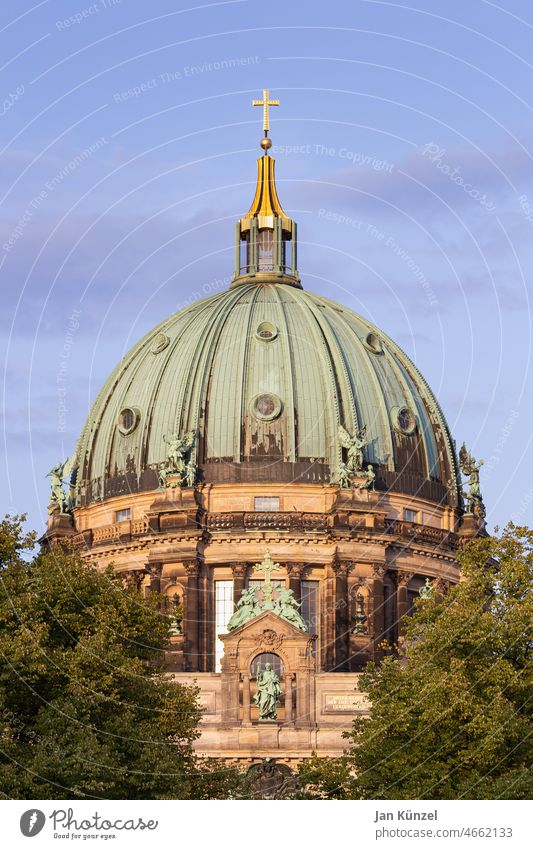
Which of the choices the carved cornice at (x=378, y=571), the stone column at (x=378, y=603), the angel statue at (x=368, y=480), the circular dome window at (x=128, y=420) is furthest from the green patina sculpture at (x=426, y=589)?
the circular dome window at (x=128, y=420)

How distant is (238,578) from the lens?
114 meters

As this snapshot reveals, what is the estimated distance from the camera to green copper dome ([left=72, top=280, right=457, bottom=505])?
11725 centimetres

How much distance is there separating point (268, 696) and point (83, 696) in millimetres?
18299

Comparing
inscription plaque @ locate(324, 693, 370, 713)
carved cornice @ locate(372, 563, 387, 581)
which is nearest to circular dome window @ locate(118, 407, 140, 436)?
carved cornice @ locate(372, 563, 387, 581)

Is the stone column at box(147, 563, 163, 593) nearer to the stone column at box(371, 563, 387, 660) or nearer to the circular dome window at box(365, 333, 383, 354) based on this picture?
the stone column at box(371, 563, 387, 660)

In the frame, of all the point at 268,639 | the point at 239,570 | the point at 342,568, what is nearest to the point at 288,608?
the point at 268,639

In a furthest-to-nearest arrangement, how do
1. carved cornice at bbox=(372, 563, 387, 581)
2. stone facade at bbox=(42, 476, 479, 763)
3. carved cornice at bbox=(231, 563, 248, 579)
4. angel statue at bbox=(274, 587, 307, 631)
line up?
carved cornice at bbox=(372, 563, 387, 581) < carved cornice at bbox=(231, 563, 248, 579) < stone facade at bbox=(42, 476, 479, 763) < angel statue at bbox=(274, 587, 307, 631)

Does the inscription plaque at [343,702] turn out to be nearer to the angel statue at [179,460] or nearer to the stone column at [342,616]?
the stone column at [342,616]

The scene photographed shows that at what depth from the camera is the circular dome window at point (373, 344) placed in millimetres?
121625

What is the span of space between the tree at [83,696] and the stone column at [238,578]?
2152cm

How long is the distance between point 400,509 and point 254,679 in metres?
19.8

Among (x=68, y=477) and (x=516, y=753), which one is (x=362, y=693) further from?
(x=68, y=477)

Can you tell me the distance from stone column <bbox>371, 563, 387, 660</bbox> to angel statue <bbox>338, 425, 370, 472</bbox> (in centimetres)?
515

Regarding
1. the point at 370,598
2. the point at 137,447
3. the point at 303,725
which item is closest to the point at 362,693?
the point at 303,725
